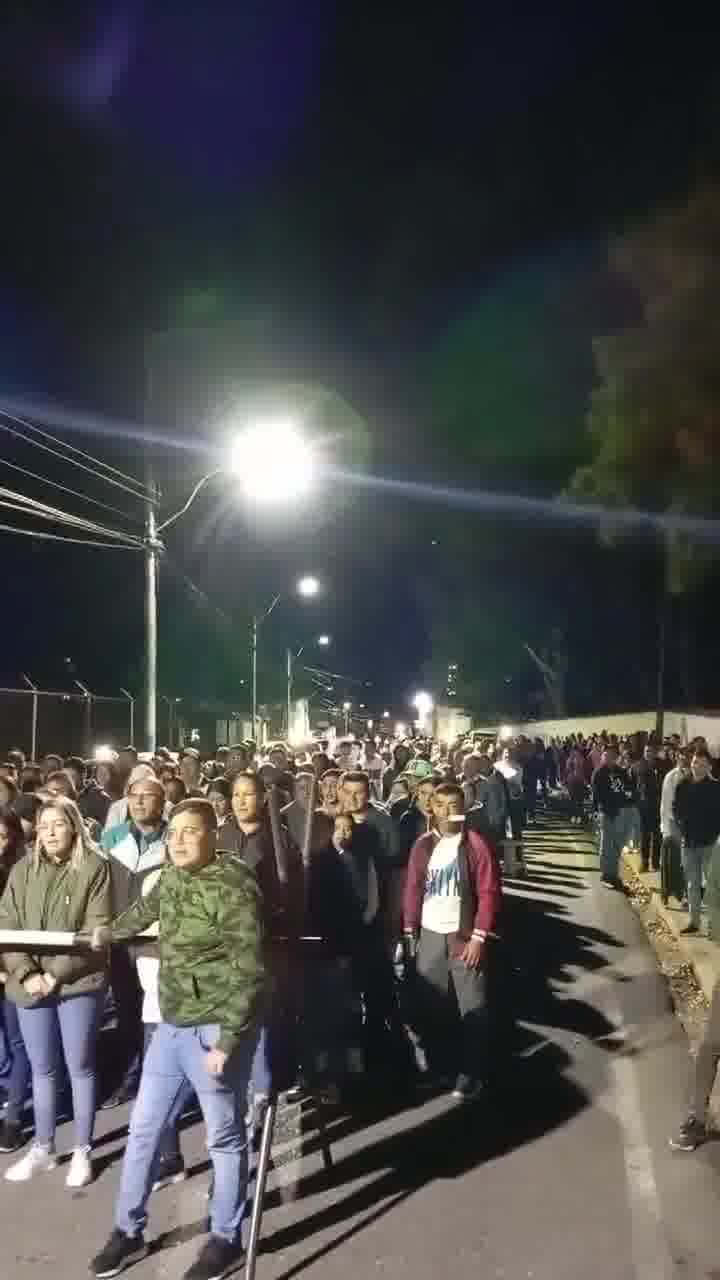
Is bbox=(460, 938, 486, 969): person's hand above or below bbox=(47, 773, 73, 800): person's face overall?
below

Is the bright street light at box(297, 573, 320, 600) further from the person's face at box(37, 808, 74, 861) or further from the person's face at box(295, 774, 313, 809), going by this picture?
the person's face at box(37, 808, 74, 861)

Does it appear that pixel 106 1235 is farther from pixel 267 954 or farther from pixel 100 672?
pixel 100 672

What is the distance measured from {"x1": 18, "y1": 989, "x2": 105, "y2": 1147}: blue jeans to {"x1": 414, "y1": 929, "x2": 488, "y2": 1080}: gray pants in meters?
2.29

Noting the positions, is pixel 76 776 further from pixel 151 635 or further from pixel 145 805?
pixel 145 805

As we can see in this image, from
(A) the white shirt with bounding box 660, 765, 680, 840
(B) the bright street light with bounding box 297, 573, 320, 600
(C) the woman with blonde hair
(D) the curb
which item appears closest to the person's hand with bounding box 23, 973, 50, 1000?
(C) the woman with blonde hair

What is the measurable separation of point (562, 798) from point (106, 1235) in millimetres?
27138

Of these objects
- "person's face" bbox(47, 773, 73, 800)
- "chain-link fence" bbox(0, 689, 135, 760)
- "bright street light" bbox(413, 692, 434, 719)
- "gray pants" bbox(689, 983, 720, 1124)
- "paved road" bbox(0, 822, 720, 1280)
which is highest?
"bright street light" bbox(413, 692, 434, 719)

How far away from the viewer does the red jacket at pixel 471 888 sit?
6.89 meters

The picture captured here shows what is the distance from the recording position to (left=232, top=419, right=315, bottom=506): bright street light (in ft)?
40.8

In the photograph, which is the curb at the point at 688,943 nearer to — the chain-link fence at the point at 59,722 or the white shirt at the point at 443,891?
the white shirt at the point at 443,891

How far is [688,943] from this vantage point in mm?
10766

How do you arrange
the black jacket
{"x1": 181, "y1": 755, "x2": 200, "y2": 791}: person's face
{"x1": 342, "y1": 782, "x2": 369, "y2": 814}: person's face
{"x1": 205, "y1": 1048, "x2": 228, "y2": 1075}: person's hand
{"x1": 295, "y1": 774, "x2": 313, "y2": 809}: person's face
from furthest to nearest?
1. {"x1": 181, "y1": 755, "x2": 200, "y2": 791}: person's face
2. the black jacket
3. {"x1": 342, "y1": 782, "x2": 369, "y2": 814}: person's face
4. {"x1": 295, "y1": 774, "x2": 313, "y2": 809}: person's face
5. {"x1": 205, "y1": 1048, "x2": 228, "y2": 1075}: person's hand

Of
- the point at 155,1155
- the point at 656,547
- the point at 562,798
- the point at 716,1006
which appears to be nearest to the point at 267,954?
the point at 155,1155

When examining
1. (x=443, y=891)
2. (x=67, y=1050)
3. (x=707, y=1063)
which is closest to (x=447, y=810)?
(x=443, y=891)
